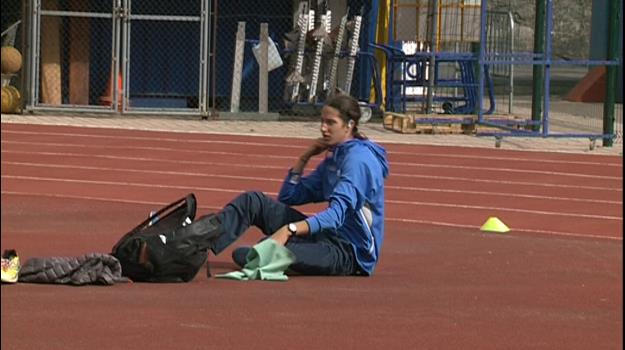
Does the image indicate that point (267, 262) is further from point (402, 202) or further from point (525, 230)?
point (402, 202)

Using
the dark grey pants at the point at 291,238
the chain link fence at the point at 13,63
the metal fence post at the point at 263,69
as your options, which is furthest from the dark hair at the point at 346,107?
the metal fence post at the point at 263,69

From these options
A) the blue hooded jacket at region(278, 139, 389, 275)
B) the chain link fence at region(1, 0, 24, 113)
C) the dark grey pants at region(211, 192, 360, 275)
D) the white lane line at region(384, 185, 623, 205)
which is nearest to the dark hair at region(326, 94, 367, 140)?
the blue hooded jacket at region(278, 139, 389, 275)

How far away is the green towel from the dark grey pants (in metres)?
0.11

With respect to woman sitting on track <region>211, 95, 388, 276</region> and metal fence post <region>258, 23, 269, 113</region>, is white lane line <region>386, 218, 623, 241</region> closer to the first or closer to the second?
woman sitting on track <region>211, 95, 388, 276</region>

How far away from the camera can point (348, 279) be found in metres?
8.76

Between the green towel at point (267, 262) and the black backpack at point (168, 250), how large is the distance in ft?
0.96

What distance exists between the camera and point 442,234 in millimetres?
11625

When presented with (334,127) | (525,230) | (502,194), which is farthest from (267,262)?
(502,194)

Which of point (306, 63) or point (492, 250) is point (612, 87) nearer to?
point (306, 63)

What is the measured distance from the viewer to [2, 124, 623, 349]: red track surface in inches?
271

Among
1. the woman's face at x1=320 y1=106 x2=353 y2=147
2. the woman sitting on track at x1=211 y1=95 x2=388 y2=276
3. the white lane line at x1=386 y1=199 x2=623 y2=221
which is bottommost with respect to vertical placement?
the white lane line at x1=386 y1=199 x2=623 y2=221

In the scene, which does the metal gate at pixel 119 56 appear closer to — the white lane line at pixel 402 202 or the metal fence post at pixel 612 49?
the metal fence post at pixel 612 49

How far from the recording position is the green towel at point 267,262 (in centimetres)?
841

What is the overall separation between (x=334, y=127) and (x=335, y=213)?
574 millimetres
